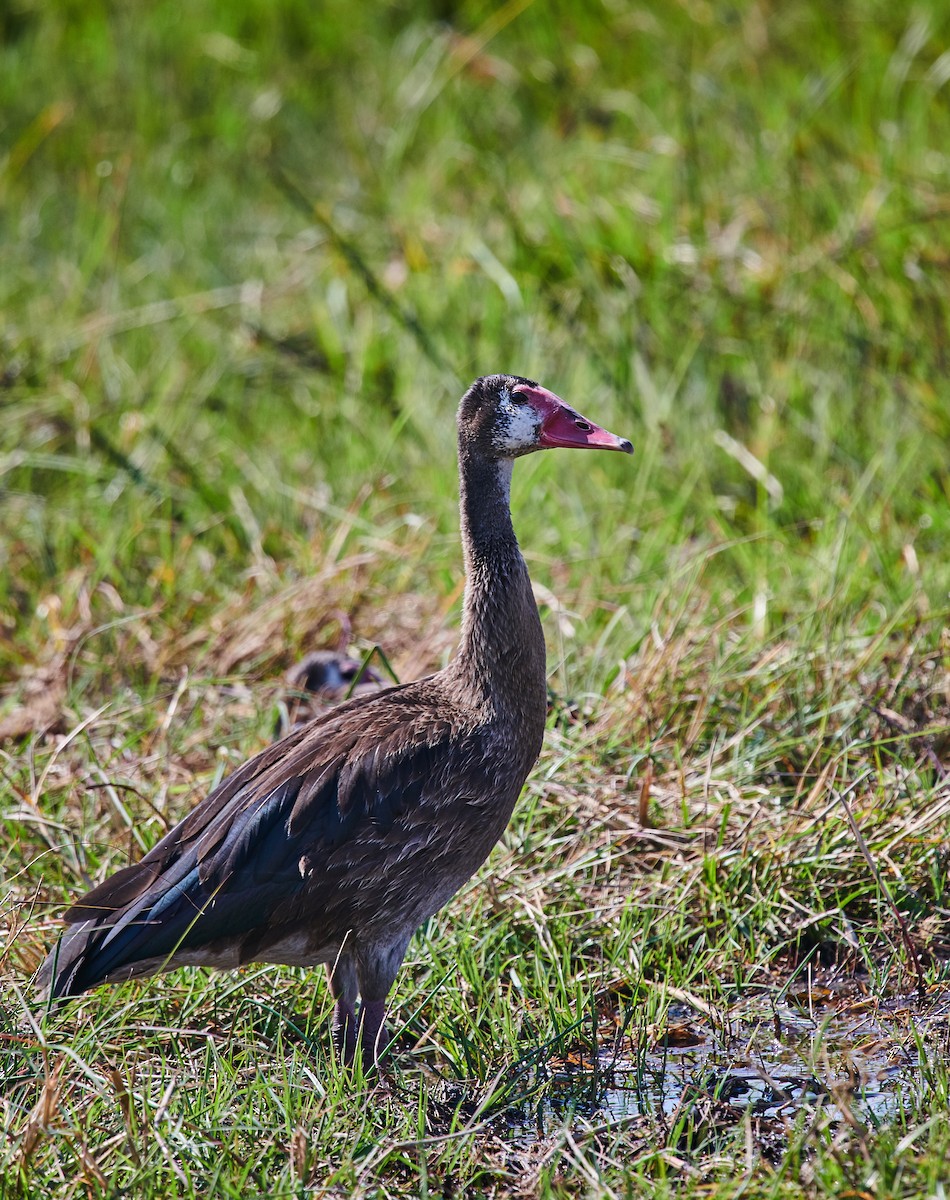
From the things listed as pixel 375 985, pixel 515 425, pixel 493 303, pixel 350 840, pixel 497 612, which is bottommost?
pixel 375 985

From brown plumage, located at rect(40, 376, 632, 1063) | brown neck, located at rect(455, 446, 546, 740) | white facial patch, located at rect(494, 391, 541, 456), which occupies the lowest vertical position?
brown plumage, located at rect(40, 376, 632, 1063)

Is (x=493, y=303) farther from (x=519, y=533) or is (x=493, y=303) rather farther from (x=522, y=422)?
(x=522, y=422)

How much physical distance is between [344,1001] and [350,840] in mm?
370

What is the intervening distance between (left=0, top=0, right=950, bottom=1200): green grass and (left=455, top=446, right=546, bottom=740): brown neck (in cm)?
50

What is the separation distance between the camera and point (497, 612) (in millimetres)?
→ 3662

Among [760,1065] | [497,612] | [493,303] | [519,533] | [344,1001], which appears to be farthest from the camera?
[493,303]

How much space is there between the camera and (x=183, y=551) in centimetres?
543

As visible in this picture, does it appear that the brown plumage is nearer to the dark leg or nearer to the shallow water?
the dark leg

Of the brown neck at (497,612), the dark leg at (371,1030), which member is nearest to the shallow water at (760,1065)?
the dark leg at (371,1030)

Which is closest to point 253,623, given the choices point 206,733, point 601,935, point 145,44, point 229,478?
point 206,733

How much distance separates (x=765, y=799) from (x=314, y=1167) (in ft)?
5.21

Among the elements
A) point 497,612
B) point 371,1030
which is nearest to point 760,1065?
point 371,1030

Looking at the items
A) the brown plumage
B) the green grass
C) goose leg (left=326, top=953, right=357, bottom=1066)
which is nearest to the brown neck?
the brown plumage

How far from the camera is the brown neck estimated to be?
11.8 ft
